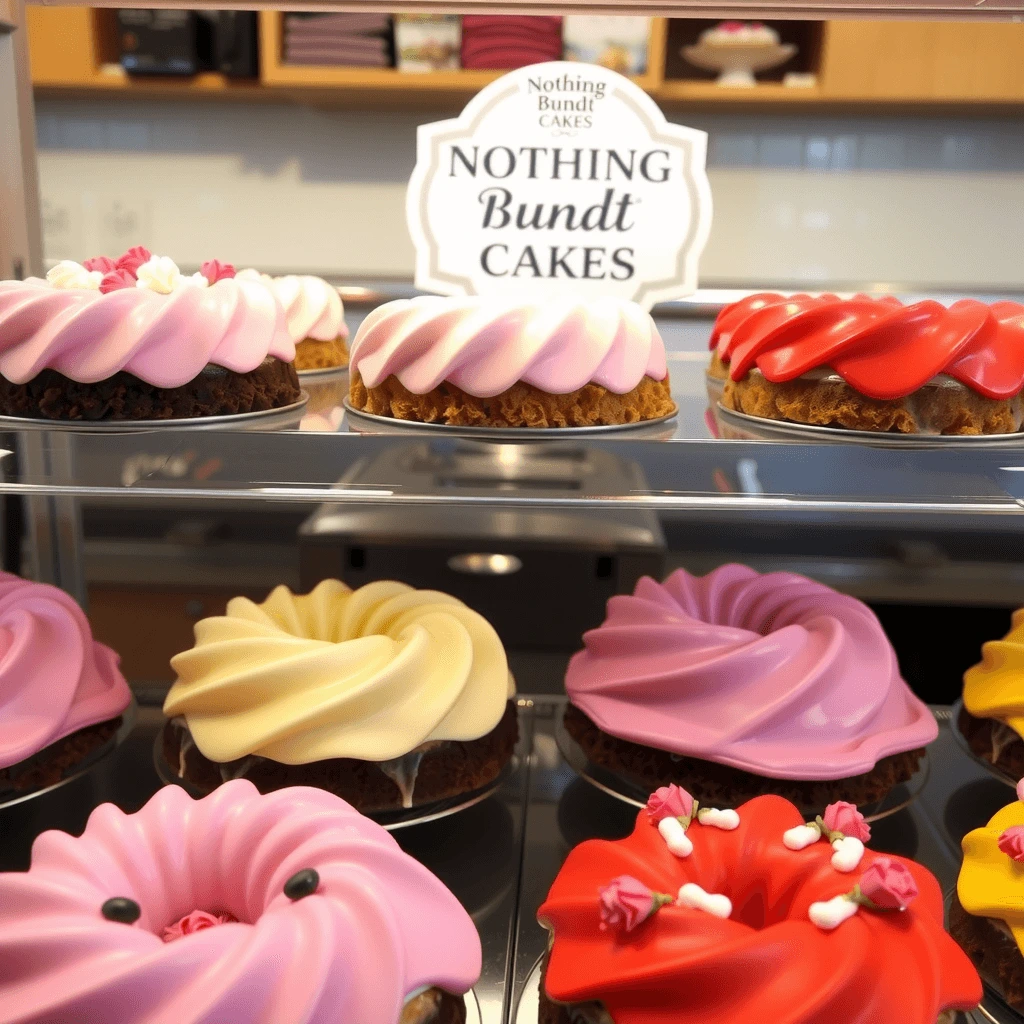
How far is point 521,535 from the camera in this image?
2.06m

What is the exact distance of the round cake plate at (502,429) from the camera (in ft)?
3.45

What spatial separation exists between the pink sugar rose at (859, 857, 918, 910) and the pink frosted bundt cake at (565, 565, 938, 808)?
272 mm

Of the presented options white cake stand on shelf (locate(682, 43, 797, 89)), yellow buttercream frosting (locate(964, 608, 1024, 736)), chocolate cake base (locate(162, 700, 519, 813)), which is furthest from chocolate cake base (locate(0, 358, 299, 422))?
white cake stand on shelf (locate(682, 43, 797, 89))

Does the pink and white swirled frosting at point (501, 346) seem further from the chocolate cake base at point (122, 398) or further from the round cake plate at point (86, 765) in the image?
the round cake plate at point (86, 765)

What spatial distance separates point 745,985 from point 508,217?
2.70 ft

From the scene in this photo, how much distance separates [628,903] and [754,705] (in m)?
0.40

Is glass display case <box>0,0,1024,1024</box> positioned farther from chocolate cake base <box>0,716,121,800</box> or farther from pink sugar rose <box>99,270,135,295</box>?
pink sugar rose <box>99,270,135,295</box>

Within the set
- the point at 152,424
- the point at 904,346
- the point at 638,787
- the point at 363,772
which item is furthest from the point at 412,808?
the point at 904,346

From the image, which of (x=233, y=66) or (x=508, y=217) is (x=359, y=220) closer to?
(x=233, y=66)

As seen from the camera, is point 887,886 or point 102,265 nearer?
point 887,886

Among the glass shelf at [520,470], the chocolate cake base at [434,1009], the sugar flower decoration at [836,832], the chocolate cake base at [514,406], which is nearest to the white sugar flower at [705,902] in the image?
the sugar flower decoration at [836,832]

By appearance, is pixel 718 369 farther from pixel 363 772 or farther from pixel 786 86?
pixel 786 86

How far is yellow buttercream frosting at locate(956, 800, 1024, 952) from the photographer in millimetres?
1037

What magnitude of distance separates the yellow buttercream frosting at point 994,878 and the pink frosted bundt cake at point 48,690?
1.00 meters
